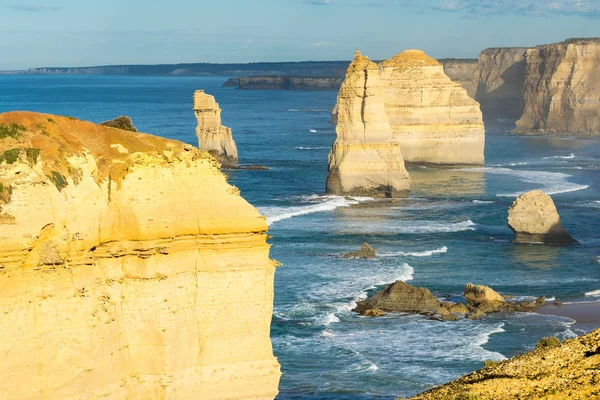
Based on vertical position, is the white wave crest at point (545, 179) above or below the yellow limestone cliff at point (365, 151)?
below

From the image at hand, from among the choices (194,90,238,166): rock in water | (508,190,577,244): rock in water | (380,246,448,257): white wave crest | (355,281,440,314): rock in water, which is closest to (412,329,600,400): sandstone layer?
(355,281,440,314): rock in water

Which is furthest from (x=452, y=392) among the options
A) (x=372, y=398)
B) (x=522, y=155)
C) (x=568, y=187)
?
(x=522, y=155)

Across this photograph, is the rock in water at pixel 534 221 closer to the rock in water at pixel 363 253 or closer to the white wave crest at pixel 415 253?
the white wave crest at pixel 415 253

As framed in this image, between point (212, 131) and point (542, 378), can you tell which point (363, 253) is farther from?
point (212, 131)

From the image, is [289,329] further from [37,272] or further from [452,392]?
[452,392]

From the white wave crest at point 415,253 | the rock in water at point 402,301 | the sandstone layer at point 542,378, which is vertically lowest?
the white wave crest at point 415,253

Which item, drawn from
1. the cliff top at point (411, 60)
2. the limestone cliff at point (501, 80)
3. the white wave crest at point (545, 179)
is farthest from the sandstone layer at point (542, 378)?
the limestone cliff at point (501, 80)

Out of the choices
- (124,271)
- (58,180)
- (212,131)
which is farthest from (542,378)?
(212,131)

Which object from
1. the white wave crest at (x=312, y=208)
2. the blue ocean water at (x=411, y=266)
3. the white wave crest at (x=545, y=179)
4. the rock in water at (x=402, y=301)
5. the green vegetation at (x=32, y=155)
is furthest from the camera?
the white wave crest at (x=545, y=179)
